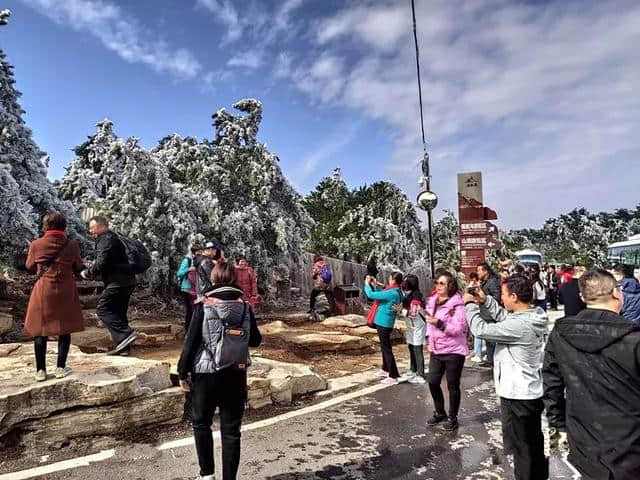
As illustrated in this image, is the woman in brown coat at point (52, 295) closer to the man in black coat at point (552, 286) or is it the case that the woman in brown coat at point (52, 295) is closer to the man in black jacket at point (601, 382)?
the man in black jacket at point (601, 382)

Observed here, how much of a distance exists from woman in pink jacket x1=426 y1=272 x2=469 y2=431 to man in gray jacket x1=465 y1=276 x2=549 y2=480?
150 centimetres

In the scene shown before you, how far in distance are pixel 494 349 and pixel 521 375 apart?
1.50ft

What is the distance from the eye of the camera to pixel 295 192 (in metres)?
15.0

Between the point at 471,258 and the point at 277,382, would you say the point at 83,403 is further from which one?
the point at 471,258

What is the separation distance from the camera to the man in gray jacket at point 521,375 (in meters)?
3.38

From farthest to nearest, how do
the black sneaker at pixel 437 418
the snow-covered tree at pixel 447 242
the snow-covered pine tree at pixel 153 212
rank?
1. the snow-covered tree at pixel 447 242
2. the snow-covered pine tree at pixel 153 212
3. the black sneaker at pixel 437 418

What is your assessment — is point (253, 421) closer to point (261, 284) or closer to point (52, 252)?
point (52, 252)

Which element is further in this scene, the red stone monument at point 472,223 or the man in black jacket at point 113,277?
the red stone monument at point 472,223

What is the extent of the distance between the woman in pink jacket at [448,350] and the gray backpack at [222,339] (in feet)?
7.92

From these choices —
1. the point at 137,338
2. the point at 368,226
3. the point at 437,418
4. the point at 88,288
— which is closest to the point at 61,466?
the point at 437,418

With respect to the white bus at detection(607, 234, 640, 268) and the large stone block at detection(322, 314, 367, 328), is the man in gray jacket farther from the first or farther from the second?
the white bus at detection(607, 234, 640, 268)

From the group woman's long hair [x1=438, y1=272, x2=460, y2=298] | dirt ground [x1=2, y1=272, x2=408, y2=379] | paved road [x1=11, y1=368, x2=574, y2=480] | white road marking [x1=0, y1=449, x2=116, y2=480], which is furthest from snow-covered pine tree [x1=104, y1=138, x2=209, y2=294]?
woman's long hair [x1=438, y1=272, x2=460, y2=298]

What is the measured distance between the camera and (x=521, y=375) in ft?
11.3

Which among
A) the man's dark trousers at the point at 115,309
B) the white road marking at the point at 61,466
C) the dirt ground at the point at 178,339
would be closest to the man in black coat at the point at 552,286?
the dirt ground at the point at 178,339
